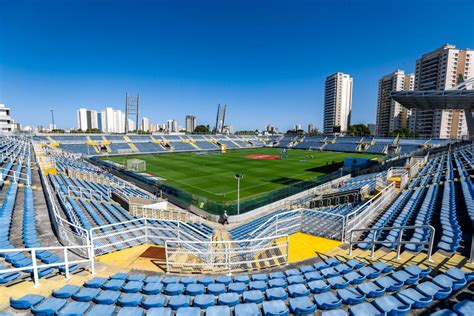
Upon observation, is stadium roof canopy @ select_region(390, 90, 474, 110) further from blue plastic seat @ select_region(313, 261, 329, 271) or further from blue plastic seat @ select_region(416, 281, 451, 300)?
blue plastic seat @ select_region(416, 281, 451, 300)

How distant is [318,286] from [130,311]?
3947 millimetres

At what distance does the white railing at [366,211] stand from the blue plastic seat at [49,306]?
849 centimetres

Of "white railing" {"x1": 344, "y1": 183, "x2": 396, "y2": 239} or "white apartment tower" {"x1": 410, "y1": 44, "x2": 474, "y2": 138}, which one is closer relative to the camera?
"white railing" {"x1": 344, "y1": 183, "x2": 396, "y2": 239}

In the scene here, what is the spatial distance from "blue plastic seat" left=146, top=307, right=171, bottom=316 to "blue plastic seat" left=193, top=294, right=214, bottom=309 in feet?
1.85

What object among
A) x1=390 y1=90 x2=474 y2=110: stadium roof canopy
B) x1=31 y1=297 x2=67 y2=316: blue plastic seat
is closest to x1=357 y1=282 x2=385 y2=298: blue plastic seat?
x1=31 y1=297 x2=67 y2=316: blue plastic seat

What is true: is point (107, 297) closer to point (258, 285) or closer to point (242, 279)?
point (242, 279)

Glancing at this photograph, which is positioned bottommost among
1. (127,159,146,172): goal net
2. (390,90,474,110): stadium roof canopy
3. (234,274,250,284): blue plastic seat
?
(127,159,146,172): goal net

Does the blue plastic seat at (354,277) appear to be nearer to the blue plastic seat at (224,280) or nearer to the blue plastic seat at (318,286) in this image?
the blue plastic seat at (318,286)

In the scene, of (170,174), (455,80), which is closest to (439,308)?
(170,174)

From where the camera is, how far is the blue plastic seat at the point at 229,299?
460 cm

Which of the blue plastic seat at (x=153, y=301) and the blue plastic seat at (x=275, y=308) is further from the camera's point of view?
the blue plastic seat at (x=153, y=301)

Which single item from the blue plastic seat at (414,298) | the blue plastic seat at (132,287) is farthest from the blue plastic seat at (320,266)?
the blue plastic seat at (132,287)

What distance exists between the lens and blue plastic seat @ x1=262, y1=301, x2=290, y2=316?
4.13m

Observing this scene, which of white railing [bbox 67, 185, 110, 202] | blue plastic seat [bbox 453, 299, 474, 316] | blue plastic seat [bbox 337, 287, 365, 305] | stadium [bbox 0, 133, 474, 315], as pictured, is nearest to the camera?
blue plastic seat [bbox 453, 299, 474, 316]
